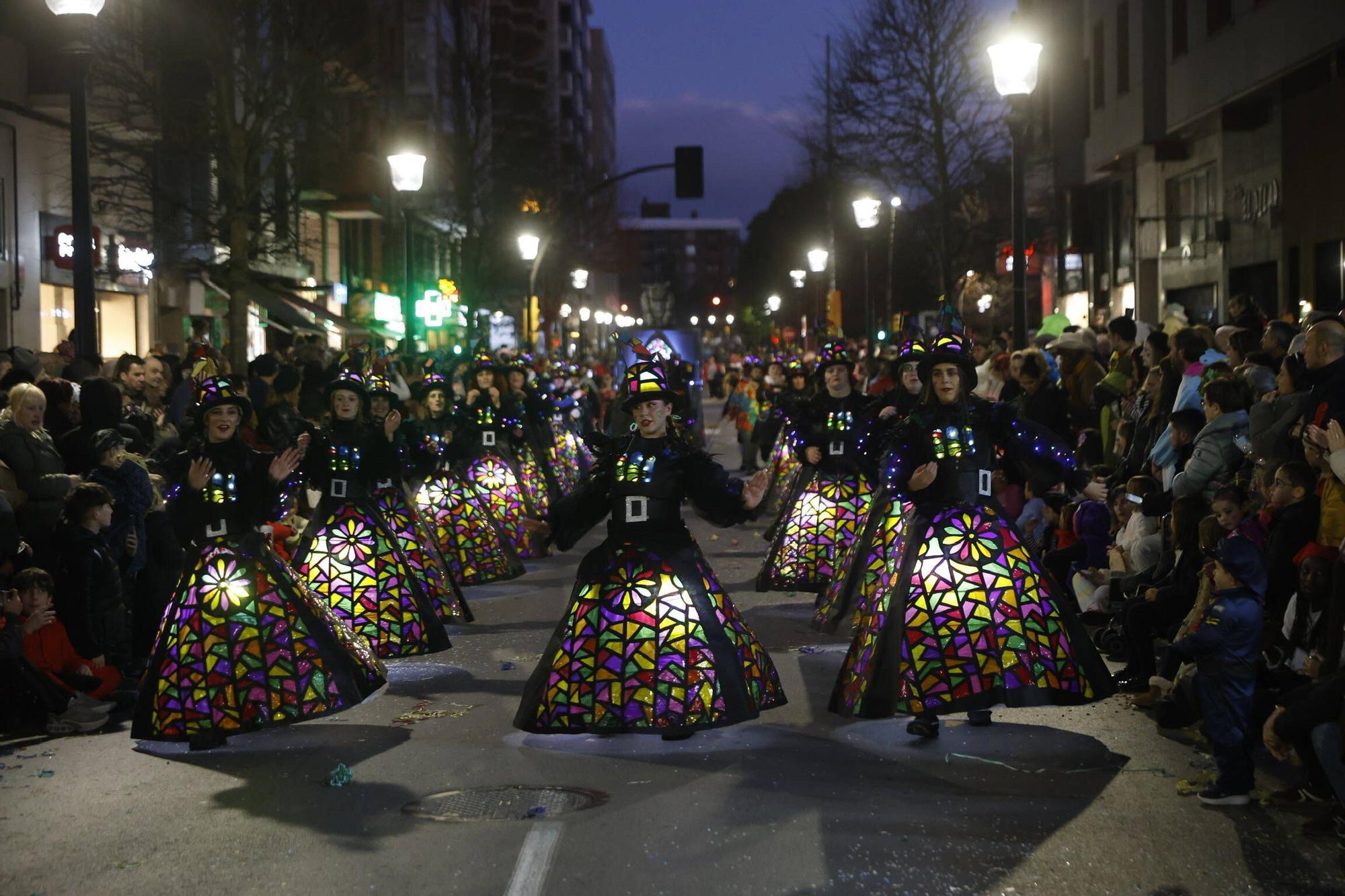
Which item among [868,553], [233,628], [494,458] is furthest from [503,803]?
[494,458]

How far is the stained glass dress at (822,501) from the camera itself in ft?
42.3

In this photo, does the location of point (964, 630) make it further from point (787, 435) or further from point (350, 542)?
point (787, 435)

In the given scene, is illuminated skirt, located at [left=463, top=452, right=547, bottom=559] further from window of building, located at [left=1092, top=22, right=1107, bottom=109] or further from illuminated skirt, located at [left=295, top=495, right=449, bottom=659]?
window of building, located at [left=1092, top=22, right=1107, bottom=109]

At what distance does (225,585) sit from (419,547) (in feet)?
9.26

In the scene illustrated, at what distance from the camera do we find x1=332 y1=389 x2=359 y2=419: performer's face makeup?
11055mm

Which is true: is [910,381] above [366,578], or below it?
above

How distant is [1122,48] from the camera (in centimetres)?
3103

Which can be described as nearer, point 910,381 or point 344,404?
point 344,404

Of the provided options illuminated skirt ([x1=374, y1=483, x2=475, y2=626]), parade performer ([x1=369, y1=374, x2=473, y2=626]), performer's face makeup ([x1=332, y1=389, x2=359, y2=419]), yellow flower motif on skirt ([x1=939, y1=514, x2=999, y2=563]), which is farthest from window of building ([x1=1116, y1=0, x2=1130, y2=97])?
yellow flower motif on skirt ([x1=939, y1=514, x2=999, y2=563])

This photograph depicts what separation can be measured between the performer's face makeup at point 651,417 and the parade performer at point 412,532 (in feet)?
9.68

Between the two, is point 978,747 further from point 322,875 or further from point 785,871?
point 322,875

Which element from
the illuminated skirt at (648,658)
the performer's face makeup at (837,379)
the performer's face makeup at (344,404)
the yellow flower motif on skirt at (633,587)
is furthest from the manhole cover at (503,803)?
the performer's face makeup at (837,379)

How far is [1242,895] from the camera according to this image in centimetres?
588

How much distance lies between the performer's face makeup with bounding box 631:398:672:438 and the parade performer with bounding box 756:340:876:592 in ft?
13.8
